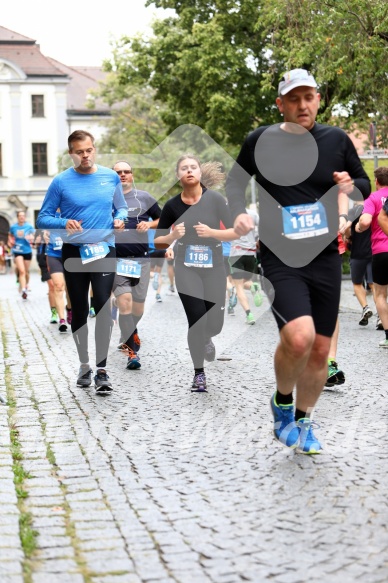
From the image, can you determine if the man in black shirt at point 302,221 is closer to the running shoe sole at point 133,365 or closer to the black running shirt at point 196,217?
the black running shirt at point 196,217

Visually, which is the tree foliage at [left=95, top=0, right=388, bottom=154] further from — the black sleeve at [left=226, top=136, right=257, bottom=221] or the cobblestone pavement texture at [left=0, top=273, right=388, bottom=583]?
the black sleeve at [left=226, top=136, right=257, bottom=221]

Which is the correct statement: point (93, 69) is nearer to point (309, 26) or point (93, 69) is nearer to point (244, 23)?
point (244, 23)

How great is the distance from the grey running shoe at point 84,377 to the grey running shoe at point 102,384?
11.4 inches

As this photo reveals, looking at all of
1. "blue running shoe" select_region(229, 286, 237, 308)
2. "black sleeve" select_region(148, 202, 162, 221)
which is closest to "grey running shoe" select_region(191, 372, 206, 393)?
"black sleeve" select_region(148, 202, 162, 221)

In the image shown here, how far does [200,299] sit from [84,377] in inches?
45.8

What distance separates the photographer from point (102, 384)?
808cm

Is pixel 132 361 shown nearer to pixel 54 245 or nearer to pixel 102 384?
pixel 102 384

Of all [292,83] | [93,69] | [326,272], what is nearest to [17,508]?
[326,272]

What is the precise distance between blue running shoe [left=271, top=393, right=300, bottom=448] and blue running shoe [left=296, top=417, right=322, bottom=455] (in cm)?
3

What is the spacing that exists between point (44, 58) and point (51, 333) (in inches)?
2118

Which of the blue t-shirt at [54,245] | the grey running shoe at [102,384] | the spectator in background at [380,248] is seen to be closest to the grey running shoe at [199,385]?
the grey running shoe at [102,384]

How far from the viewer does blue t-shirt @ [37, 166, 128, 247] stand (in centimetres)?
844

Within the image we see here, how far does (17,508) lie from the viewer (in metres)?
4.61

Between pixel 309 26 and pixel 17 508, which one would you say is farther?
pixel 309 26
